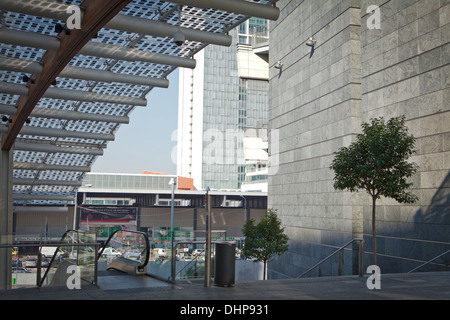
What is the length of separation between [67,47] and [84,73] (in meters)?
5.63

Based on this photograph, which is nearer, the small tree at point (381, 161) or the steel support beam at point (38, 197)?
the small tree at point (381, 161)

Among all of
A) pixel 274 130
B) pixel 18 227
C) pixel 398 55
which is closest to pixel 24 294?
pixel 398 55

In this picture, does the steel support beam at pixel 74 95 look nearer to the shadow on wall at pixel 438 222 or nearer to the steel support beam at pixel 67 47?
the steel support beam at pixel 67 47

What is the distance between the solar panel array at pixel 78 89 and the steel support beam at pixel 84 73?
8.1 inches

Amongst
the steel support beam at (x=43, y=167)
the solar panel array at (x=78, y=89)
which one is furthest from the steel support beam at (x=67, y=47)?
the steel support beam at (x=43, y=167)

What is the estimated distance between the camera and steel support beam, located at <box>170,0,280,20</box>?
1217 centimetres

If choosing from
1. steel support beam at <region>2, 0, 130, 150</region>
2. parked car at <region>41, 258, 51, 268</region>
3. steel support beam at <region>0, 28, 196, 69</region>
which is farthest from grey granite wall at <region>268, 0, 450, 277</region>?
parked car at <region>41, 258, 51, 268</region>

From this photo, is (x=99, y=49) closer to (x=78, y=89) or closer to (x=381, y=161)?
(x=78, y=89)

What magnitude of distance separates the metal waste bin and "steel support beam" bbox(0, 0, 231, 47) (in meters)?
6.75

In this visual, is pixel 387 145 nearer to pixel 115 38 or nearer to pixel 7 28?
pixel 115 38

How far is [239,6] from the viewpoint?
1277 centimetres

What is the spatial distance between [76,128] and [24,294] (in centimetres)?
1968

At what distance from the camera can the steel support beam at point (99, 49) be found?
14.6m

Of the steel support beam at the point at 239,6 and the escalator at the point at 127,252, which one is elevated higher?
the steel support beam at the point at 239,6
